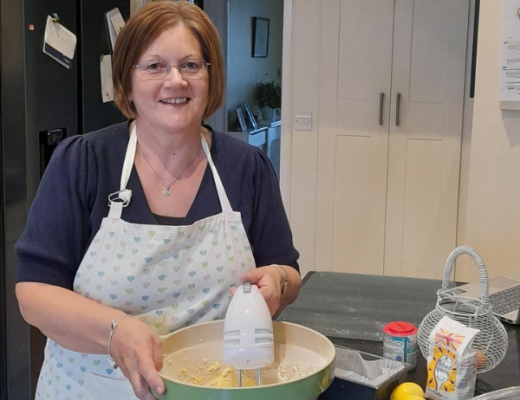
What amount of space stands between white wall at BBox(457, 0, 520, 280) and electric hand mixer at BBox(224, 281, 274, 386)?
6.32 ft

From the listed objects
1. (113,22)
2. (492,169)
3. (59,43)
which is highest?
(113,22)

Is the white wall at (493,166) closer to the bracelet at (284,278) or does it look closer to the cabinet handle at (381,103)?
the cabinet handle at (381,103)

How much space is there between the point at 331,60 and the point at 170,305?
2.63 m

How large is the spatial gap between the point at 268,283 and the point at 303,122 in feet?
8.60

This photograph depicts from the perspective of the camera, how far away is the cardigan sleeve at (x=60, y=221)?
1.27m

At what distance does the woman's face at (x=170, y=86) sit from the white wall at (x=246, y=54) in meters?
4.52

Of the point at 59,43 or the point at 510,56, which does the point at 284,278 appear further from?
the point at 510,56

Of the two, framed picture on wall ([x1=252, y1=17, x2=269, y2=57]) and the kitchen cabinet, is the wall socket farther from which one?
framed picture on wall ([x1=252, y1=17, x2=269, y2=57])

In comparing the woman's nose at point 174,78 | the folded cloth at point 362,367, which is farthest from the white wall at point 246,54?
the folded cloth at point 362,367

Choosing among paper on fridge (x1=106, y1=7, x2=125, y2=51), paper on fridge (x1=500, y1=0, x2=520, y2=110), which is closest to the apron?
paper on fridge (x1=106, y1=7, x2=125, y2=51)

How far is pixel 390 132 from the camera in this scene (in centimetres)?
372

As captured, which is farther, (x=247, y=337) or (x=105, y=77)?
(x=105, y=77)

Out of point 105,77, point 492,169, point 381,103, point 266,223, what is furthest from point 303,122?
point 266,223

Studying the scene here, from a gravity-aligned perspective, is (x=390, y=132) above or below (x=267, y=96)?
below
